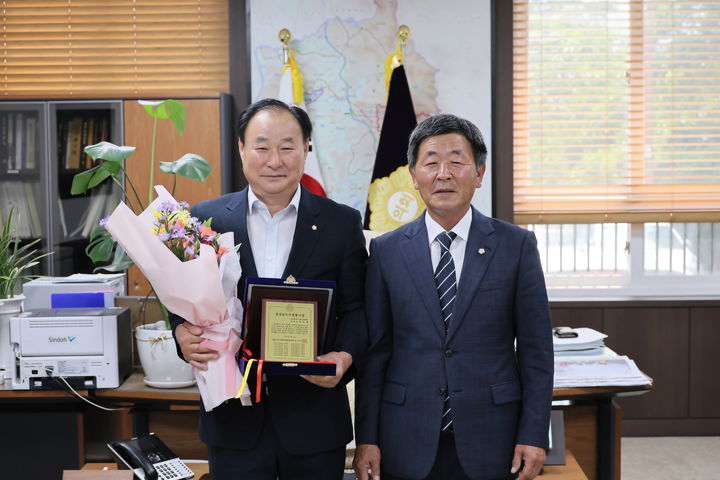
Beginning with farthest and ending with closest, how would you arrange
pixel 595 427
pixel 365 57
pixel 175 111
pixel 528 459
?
pixel 365 57 < pixel 175 111 < pixel 595 427 < pixel 528 459

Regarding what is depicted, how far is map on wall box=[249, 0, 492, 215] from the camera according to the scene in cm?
397

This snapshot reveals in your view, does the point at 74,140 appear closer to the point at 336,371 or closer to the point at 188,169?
the point at 188,169

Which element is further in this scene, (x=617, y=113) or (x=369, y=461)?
(x=617, y=113)

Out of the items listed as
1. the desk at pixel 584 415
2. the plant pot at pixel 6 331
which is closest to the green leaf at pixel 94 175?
the plant pot at pixel 6 331

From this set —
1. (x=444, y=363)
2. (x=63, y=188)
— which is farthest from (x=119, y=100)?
(x=444, y=363)

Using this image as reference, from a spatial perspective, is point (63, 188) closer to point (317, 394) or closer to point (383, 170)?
point (383, 170)

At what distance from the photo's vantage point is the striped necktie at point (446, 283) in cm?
154

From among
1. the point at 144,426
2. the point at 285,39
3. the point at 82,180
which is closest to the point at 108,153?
the point at 82,180

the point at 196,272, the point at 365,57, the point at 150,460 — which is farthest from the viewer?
the point at 365,57

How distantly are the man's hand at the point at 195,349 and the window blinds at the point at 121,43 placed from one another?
2857mm

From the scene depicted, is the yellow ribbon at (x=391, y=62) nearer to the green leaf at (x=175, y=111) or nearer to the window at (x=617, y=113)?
the window at (x=617, y=113)

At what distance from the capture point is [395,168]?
375cm

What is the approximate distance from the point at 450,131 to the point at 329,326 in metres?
0.54

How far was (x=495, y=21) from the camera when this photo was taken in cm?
399
